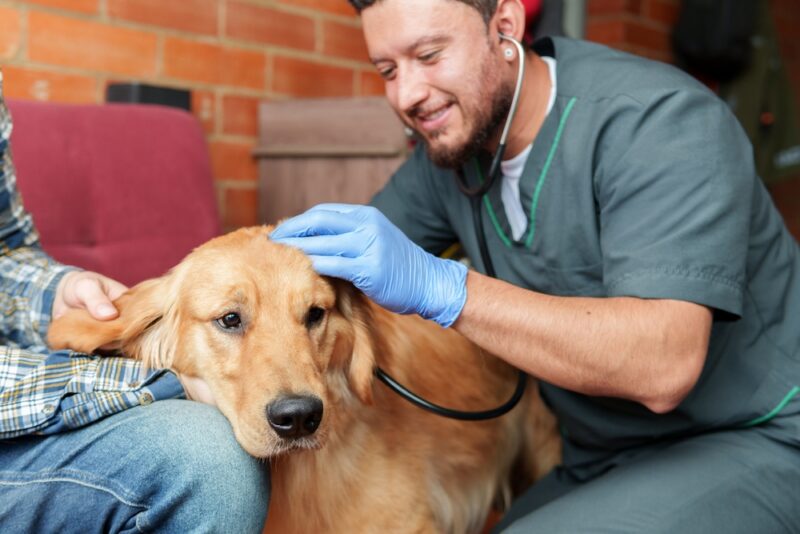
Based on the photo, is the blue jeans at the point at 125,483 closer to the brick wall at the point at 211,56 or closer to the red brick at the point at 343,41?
the brick wall at the point at 211,56

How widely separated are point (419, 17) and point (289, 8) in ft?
4.73

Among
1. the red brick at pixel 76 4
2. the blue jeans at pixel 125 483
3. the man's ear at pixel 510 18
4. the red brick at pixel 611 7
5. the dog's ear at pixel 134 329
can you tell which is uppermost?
the red brick at pixel 611 7

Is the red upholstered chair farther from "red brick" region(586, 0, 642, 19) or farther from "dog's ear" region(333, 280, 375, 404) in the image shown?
"red brick" region(586, 0, 642, 19)

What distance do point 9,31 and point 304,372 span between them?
59.5 inches

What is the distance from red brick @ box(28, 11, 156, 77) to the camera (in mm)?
2242

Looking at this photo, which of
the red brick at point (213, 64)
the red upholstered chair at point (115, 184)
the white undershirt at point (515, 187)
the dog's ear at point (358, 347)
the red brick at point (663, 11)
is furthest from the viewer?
the red brick at point (663, 11)

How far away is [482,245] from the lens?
1652 millimetres

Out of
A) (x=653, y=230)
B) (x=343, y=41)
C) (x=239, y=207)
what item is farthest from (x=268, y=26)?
(x=653, y=230)

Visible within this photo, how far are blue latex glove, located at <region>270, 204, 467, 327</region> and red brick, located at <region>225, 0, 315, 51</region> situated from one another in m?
1.56

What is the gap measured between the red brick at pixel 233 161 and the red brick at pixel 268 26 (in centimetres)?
35

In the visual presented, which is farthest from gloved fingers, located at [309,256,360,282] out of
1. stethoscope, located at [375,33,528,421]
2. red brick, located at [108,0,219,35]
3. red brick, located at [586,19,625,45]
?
red brick, located at [586,19,625,45]

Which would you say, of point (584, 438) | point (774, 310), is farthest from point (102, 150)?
point (774, 310)

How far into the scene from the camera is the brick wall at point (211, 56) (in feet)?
7.40

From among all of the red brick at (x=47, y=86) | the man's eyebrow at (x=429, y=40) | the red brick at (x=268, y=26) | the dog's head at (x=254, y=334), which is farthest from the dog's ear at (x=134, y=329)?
the red brick at (x=268, y=26)
